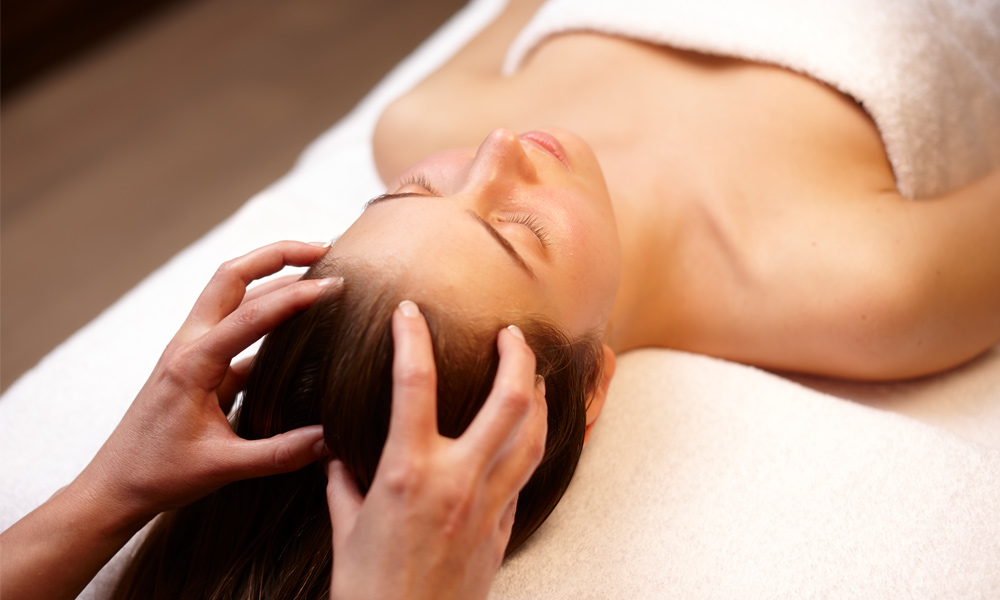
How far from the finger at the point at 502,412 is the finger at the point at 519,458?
0.02m

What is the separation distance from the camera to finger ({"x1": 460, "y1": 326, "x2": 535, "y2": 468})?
0.59 meters

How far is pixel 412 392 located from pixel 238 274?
33 cm

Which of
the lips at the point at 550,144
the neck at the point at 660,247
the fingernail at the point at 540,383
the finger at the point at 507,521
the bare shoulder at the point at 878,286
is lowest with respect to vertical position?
the bare shoulder at the point at 878,286

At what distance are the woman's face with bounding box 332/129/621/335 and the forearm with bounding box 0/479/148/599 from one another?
0.38 meters

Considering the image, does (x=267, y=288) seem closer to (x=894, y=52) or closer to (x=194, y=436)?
(x=194, y=436)

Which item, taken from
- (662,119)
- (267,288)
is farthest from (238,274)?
(662,119)

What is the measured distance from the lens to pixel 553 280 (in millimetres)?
795

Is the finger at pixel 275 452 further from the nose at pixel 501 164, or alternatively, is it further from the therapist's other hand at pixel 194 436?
the nose at pixel 501 164

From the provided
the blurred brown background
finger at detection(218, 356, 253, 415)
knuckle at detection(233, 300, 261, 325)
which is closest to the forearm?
finger at detection(218, 356, 253, 415)

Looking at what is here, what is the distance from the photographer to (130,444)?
29.9 inches

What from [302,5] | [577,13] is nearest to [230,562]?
[577,13]

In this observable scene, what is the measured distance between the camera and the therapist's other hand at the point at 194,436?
0.71 meters

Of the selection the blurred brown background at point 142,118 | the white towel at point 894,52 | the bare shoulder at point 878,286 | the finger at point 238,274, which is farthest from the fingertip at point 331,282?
the blurred brown background at point 142,118

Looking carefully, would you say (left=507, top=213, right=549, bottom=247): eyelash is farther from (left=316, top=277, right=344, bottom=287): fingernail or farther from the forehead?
(left=316, top=277, right=344, bottom=287): fingernail
